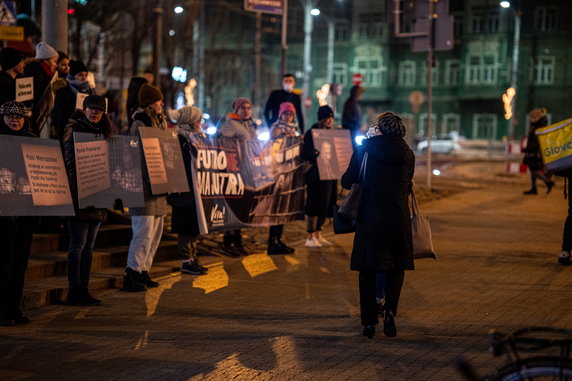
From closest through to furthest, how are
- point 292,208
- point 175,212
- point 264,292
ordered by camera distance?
point 264,292
point 175,212
point 292,208

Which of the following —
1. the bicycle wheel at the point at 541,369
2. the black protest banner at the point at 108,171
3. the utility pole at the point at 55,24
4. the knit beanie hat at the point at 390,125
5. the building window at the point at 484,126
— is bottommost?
the building window at the point at 484,126

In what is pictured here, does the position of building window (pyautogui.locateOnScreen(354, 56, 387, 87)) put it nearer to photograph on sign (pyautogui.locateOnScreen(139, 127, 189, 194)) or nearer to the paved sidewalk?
the paved sidewalk

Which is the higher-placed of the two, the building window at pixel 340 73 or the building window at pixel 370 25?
the building window at pixel 370 25

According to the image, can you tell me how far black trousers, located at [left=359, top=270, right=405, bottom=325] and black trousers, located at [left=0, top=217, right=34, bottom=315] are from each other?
282 centimetres

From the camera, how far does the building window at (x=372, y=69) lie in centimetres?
7019

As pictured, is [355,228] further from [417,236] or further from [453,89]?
[453,89]

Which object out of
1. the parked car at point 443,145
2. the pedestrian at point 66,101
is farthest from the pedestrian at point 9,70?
the parked car at point 443,145

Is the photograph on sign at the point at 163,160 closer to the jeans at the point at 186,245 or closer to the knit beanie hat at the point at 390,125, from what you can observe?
the jeans at the point at 186,245

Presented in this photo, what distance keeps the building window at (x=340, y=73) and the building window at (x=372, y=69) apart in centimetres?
102

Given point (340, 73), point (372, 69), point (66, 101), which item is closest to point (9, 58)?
point (66, 101)

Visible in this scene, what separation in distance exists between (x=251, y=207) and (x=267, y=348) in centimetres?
506

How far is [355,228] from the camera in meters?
7.47

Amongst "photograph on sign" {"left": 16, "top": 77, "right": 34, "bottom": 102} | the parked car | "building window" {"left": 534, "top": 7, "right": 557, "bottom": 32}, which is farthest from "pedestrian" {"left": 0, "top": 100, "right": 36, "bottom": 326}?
"building window" {"left": 534, "top": 7, "right": 557, "bottom": 32}

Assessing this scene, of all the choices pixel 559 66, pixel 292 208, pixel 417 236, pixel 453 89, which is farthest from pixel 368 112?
pixel 417 236
